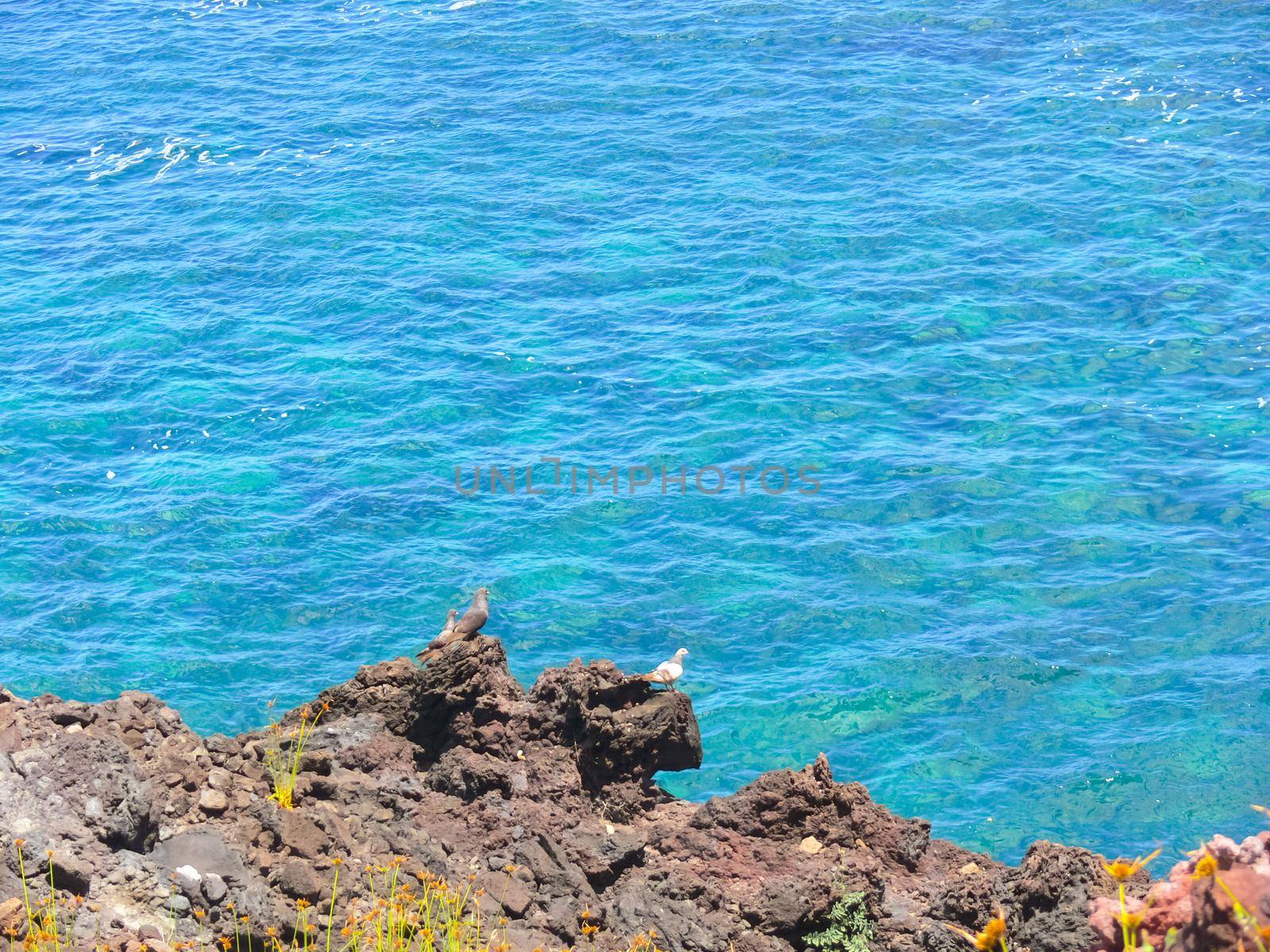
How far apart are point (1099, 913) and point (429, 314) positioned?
82.5ft

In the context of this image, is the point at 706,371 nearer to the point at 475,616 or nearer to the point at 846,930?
the point at 475,616

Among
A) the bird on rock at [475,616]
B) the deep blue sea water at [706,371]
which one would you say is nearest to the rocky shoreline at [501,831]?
the bird on rock at [475,616]

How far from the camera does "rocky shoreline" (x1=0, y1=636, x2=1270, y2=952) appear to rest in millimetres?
10430

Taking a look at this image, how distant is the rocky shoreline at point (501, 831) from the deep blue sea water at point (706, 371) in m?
4.86

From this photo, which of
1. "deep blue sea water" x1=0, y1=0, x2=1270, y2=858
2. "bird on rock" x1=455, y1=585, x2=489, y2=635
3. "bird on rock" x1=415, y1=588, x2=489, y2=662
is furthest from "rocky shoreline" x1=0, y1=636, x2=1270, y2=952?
"deep blue sea water" x1=0, y1=0, x2=1270, y2=858

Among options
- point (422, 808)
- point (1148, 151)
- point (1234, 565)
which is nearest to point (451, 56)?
point (1148, 151)

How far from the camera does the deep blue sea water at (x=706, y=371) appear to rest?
2017cm

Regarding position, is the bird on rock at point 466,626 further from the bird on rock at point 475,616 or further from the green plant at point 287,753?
the green plant at point 287,753

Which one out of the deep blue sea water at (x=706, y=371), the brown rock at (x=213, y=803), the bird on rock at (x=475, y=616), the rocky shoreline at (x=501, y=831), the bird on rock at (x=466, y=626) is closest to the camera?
the rocky shoreline at (x=501, y=831)

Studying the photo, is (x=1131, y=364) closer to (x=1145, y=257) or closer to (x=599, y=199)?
(x=1145, y=257)

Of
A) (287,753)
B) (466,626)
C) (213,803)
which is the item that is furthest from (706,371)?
(213,803)

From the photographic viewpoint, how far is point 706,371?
27922 millimetres

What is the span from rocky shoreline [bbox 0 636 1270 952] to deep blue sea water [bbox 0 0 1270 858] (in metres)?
4.86

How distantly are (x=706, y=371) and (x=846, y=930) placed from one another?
17.3 m
